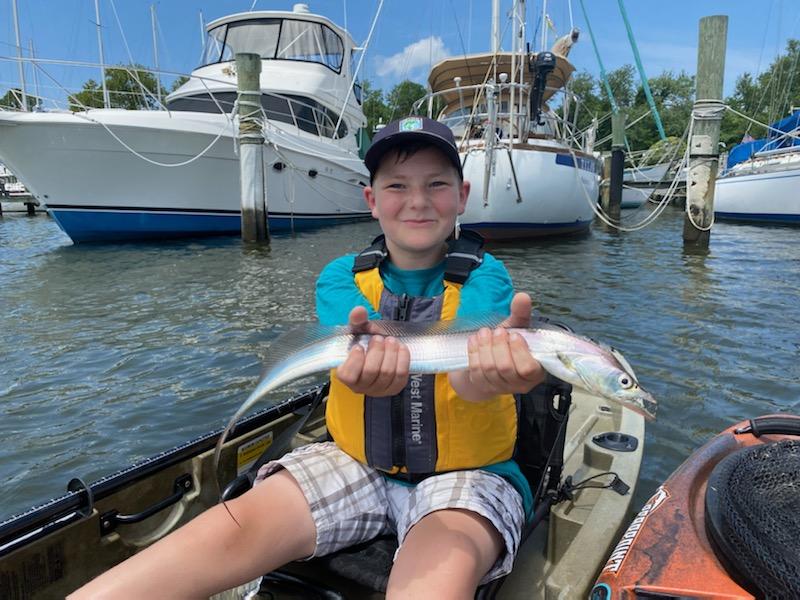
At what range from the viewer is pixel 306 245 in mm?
15336

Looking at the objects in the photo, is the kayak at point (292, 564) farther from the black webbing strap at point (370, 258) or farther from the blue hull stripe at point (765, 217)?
the blue hull stripe at point (765, 217)

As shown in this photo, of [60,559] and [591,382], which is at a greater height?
[591,382]

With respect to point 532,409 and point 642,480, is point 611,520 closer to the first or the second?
point 532,409

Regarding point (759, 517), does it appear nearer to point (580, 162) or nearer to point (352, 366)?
point (352, 366)

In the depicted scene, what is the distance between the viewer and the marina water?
4.79 metres

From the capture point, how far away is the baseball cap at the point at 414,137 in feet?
7.97

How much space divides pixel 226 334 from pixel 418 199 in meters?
5.56

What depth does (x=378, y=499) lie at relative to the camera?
2295mm

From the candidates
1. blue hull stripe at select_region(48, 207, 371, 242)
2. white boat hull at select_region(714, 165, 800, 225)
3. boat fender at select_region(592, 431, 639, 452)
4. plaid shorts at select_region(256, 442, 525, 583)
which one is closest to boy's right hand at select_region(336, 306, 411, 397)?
plaid shorts at select_region(256, 442, 525, 583)

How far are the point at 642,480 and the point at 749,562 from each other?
236cm

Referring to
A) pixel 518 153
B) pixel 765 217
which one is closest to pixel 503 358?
pixel 518 153

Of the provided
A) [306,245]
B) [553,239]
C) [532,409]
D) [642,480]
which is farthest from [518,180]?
[532,409]

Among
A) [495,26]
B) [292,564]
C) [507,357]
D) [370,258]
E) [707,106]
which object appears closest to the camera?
[507,357]

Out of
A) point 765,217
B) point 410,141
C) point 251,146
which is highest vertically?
point 251,146
